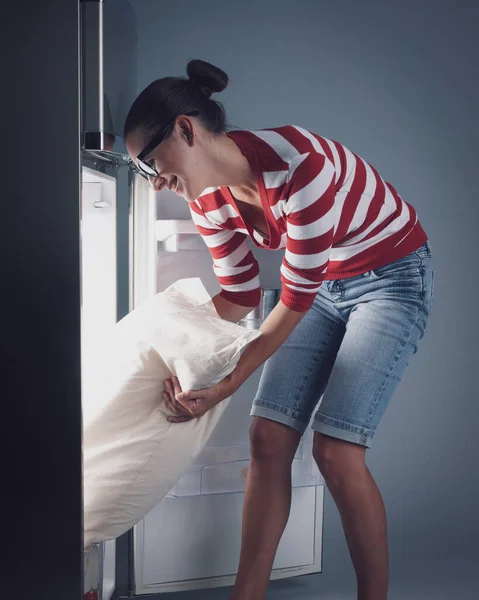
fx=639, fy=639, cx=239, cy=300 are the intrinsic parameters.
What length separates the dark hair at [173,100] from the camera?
3.44 ft

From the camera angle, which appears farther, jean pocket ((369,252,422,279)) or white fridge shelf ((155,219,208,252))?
white fridge shelf ((155,219,208,252))

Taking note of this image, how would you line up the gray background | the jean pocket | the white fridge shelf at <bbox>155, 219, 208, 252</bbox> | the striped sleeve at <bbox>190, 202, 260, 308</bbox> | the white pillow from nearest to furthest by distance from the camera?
the white pillow < the jean pocket < the striped sleeve at <bbox>190, 202, 260, 308</bbox> < the white fridge shelf at <bbox>155, 219, 208, 252</bbox> < the gray background

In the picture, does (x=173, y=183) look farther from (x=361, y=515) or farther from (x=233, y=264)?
(x=361, y=515)

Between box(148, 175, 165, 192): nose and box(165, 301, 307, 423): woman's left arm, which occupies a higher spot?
box(148, 175, 165, 192): nose

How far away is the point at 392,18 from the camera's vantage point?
2.11 meters

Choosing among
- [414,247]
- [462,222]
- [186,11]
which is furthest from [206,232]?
[462,222]

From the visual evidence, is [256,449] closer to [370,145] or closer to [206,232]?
[206,232]

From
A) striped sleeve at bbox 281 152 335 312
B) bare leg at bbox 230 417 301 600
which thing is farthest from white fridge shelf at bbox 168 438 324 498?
striped sleeve at bbox 281 152 335 312

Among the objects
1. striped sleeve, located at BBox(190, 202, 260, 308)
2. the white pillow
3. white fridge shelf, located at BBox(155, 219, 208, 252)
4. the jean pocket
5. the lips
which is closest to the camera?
the white pillow

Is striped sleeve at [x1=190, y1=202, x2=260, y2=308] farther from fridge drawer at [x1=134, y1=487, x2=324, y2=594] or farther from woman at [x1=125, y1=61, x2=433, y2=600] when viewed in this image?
fridge drawer at [x1=134, y1=487, x2=324, y2=594]

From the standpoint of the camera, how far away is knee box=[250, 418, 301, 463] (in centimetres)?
128

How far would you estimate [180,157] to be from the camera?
110 centimetres

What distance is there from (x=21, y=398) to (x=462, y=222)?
72.7 inches

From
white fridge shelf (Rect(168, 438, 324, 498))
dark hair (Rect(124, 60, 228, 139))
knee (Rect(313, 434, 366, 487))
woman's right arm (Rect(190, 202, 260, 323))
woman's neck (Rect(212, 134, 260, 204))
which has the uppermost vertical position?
dark hair (Rect(124, 60, 228, 139))
